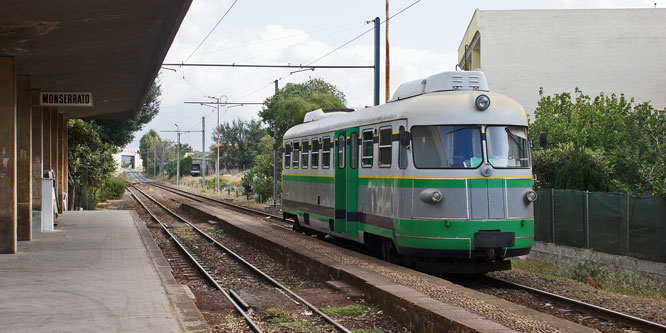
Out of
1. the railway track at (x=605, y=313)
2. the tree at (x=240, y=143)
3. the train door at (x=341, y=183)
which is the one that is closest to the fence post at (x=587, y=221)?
the train door at (x=341, y=183)

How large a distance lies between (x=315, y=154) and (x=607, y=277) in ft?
24.5

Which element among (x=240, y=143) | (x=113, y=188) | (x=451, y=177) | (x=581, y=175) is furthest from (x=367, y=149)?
(x=240, y=143)

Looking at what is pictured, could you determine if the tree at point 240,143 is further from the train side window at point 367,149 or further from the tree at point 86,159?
the train side window at point 367,149

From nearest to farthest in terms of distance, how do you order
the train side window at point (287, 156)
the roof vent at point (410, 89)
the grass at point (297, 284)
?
the grass at point (297, 284) → the roof vent at point (410, 89) → the train side window at point (287, 156)

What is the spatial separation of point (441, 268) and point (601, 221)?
250 inches

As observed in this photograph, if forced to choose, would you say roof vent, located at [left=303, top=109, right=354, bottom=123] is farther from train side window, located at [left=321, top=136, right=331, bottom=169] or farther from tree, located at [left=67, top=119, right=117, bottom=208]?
tree, located at [left=67, top=119, right=117, bottom=208]

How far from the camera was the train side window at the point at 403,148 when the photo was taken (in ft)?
40.5

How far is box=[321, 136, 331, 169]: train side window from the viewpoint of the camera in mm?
16653

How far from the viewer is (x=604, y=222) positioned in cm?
1694

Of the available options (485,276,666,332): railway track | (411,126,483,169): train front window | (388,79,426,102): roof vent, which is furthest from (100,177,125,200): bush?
(485,276,666,332): railway track

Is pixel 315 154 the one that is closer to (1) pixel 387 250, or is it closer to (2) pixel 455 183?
(1) pixel 387 250

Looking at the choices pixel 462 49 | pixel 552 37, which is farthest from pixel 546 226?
pixel 462 49

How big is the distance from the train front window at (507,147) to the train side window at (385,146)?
183cm

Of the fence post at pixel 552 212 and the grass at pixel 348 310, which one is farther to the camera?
the fence post at pixel 552 212
